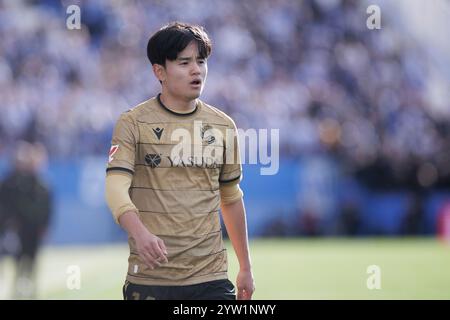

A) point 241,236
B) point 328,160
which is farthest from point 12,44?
point 241,236

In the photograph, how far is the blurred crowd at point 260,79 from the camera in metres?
20.0

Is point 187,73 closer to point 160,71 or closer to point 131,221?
point 160,71

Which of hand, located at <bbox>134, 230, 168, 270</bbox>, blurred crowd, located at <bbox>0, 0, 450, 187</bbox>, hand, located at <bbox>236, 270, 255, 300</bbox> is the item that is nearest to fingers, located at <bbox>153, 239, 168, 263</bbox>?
hand, located at <bbox>134, 230, 168, 270</bbox>

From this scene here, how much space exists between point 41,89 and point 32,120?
3.64ft

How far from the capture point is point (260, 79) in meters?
22.5

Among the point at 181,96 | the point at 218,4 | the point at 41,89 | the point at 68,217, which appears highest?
the point at 218,4

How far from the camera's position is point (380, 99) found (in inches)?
863

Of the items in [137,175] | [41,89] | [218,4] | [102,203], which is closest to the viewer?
[137,175]

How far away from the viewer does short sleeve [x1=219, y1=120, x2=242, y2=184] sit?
5.25 m

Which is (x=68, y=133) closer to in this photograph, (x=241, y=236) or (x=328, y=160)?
(x=328, y=160)

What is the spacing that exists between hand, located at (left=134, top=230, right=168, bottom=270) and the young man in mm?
341

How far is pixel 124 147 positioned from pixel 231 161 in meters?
0.64

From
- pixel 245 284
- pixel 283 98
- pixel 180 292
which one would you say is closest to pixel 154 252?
pixel 180 292

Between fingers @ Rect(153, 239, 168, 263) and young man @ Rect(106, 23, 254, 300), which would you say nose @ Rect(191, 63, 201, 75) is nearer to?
young man @ Rect(106, 23, 254, 300)
